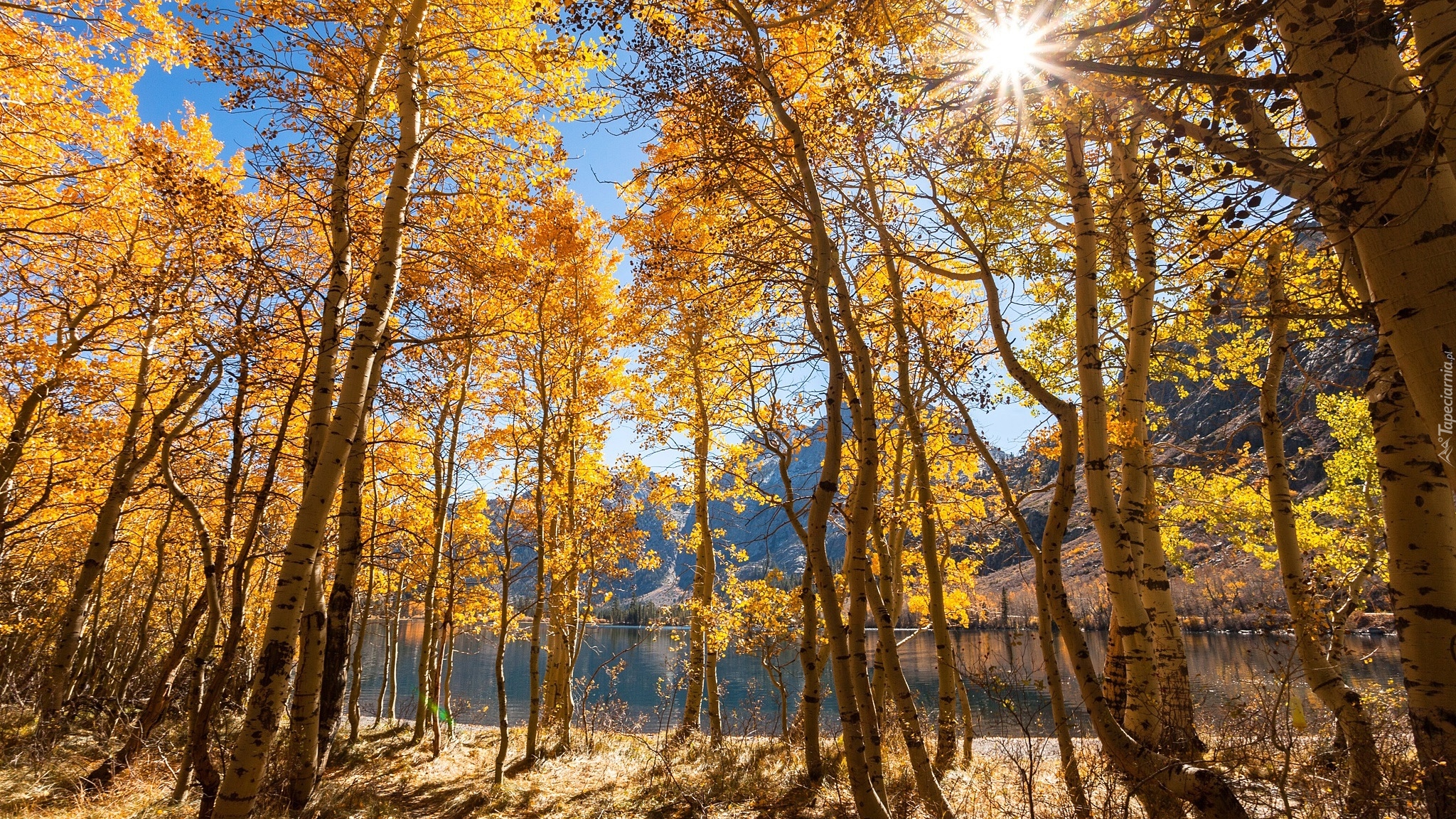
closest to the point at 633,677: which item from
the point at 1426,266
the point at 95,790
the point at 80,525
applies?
the point at 80,525

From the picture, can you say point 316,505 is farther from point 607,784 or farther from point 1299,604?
point 1299,604

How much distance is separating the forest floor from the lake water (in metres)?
0.83

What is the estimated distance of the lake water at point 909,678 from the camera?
6.16m

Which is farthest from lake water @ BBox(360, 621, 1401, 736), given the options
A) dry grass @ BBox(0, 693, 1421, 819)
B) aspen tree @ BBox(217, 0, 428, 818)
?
aspen tree @ BBox(217, 0, 428, 818)

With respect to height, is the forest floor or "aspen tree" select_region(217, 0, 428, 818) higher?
"aspen tree" select_region(217, 0, 428, 818)

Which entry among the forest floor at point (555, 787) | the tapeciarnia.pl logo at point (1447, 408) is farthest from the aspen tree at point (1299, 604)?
the forest floor at point (555, 787)

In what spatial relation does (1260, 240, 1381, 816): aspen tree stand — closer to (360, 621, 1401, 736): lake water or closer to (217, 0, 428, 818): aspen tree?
(360, 621, 1401, 736): lake water

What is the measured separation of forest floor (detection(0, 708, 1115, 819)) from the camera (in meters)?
5.83

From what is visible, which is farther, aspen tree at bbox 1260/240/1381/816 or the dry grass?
the dry grass

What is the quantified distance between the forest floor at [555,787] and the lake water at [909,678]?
32.7 inches

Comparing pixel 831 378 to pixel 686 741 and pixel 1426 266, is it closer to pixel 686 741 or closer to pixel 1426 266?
pixel 1426 266

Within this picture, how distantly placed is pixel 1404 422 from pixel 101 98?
12.3m

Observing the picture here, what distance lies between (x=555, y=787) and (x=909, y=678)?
2984 cm

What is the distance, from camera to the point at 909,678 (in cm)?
3316
